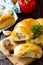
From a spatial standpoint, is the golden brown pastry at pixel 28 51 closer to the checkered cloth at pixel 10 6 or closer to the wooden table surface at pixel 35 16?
the wooden table surface at pixel 35 16

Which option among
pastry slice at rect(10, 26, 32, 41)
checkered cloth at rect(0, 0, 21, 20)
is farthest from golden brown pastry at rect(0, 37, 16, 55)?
checkered cloth at rect(0, 0, 21, 20)

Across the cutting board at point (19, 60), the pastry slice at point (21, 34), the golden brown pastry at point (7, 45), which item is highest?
the pastry slice at point (21, 34)

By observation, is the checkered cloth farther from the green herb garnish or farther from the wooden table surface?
the green herb garnish

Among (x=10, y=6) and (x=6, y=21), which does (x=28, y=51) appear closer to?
(x=6, y=21)

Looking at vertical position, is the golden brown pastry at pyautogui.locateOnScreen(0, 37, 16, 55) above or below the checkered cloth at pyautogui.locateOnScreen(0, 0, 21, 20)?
below

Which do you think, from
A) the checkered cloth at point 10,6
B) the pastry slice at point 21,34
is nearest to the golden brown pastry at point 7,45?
the pastry slice at point 21,34

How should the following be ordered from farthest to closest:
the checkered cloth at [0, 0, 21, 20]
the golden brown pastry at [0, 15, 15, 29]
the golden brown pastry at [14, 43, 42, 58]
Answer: the checkered cloth at [0, 0, 21, 20] < the golden brown pastry at [0, 15, 15, 29] < the golden brown pastry at [14, 43, 42, 58]

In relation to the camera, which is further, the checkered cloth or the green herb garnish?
the checkered cloth

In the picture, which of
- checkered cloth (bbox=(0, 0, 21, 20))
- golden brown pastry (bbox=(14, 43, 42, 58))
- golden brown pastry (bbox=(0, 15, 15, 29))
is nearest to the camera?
golden brown pastry (bbox=(14, 43, 42, 58))
